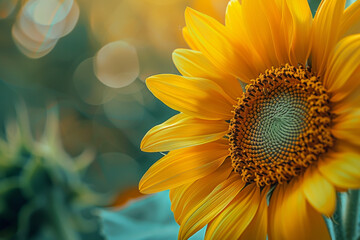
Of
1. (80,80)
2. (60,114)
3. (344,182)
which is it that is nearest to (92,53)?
(80,80)

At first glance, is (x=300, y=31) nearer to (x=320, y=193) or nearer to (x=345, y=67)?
(x=345, y=67)

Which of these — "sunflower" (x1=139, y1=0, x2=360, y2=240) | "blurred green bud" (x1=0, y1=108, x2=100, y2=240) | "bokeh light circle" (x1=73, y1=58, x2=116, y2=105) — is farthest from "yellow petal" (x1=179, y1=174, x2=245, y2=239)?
"bokeh light circle" (x1=73, y1=58, x2=116, y2=105)

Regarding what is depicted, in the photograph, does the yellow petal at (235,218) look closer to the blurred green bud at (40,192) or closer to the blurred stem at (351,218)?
the blurred stem at (351,218)

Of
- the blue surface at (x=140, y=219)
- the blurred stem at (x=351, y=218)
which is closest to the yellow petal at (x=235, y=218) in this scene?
the blurred stem at (x=351, y=218)

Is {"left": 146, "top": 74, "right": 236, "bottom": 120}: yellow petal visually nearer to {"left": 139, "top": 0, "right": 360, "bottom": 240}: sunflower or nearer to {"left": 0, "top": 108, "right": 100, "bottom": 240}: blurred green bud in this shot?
{"left": 139, "top": 0, "right": 360, "bottom": 240}: sunflower

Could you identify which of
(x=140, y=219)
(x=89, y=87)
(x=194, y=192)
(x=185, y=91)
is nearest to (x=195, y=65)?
(x=185, y=91)

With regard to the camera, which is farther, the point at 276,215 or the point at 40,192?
the point at 40,192
